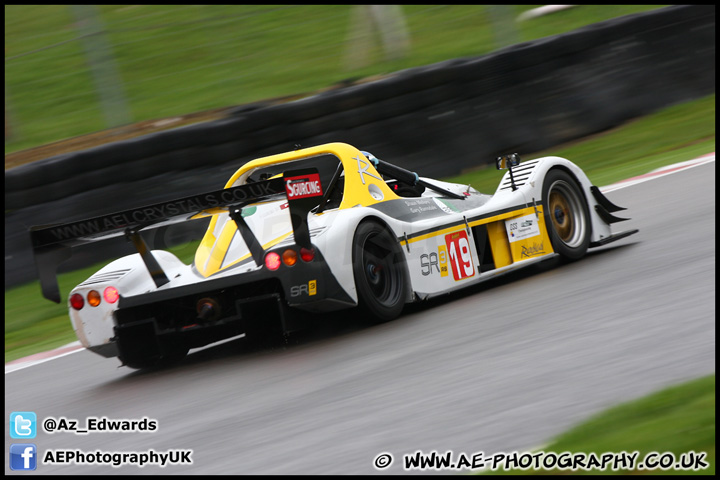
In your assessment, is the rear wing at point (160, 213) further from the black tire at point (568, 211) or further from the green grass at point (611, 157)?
the green grass at point (611, 157)

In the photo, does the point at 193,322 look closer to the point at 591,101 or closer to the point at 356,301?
the point at 356,301

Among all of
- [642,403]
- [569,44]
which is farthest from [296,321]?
[569,44]

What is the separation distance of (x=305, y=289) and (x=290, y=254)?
226 millimetres

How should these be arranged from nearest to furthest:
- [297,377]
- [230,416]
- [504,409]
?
[504,409] < [230,416] < [297,377]

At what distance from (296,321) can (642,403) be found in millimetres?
2561

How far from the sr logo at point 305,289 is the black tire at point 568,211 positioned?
2520 mm

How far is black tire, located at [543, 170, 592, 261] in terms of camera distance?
7699 millimetres

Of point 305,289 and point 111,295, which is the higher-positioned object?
point 111,295

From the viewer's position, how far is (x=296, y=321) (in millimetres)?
5996

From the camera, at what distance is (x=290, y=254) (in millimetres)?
5859

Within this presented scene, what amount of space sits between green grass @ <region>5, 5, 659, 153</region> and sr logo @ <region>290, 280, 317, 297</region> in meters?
Answer: 6.68

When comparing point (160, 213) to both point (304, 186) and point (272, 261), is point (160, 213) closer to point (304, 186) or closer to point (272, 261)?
point (272, 261)

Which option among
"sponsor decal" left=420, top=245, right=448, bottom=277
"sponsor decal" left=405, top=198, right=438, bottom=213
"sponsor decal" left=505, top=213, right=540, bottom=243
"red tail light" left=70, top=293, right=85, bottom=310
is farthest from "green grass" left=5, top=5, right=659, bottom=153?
"sponsor decal" left=420, top=245, right=448, bottom=277

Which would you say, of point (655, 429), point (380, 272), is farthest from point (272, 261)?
point (655, 429)
